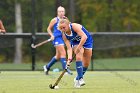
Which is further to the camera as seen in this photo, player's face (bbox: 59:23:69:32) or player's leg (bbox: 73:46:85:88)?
player's leg (bbox: 73:46:85:88)

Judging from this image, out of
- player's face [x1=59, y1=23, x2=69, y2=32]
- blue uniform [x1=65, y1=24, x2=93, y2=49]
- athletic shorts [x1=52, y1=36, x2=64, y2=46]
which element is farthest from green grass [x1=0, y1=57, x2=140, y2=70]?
player's face [x1=59, y1=23, x2=69, y2=32]

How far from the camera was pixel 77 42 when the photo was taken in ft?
44.1

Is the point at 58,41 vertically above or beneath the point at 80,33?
beneath

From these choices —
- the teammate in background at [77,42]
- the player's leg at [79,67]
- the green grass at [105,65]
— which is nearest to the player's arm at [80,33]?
the teammate in background at [77,42]

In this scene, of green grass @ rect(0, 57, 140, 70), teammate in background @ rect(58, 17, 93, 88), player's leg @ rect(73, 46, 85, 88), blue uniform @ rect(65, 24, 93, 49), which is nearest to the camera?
teammate in background @ rect(58, 17, 93, 88)

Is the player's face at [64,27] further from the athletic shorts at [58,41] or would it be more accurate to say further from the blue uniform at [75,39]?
the athletic shorts at [58,41]

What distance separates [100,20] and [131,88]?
2095 centimetres

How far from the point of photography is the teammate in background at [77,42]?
12836 millimetres

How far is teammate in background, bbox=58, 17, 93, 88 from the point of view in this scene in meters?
12.8

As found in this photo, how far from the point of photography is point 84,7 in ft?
111

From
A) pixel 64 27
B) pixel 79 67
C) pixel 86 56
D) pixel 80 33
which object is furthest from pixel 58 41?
pixel 64 27

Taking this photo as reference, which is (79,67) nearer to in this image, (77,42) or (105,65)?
(77,42)

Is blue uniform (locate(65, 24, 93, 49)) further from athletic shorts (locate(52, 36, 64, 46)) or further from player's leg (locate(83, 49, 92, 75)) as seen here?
athletic shorts (locate(52, 36, 64, 46))

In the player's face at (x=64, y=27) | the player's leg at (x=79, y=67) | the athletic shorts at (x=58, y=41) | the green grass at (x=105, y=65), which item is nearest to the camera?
the player's face at (x=64, y=27)
